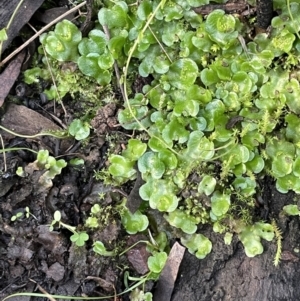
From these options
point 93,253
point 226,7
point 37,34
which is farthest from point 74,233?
point 226,7

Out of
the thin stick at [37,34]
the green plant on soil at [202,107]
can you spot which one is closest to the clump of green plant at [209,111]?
the green plant on soil at [202,107]

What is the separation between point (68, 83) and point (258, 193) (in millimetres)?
845

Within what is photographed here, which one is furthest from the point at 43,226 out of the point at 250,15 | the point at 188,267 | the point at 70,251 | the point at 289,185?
the point at 250,15

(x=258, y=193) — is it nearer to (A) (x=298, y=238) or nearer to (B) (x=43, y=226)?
(A) (x=298, y=238)

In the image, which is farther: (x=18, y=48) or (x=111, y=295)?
(x=18, y=48)

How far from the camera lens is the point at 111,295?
5.69ft

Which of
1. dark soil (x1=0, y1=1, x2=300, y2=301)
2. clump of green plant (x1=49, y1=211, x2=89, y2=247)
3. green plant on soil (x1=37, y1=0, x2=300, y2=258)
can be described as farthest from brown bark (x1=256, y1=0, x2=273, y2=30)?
clump of green plant (x1=49, y1=211, x2=89, y2=247)

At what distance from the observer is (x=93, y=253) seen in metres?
1.75

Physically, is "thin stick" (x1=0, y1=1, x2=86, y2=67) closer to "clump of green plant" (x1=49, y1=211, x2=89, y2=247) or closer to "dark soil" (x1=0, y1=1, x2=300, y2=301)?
"dark soil" (x1=0, y1=1, x2=300, y2=301)

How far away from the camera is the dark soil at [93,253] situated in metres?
1.70

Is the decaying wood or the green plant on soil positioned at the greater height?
the decaying wood

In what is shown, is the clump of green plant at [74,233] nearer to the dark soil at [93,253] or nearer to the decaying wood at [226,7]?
the dark soil at [93,253]

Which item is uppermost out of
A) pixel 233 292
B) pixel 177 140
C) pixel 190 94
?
pixel 190 94

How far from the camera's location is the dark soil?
5.59 feet
